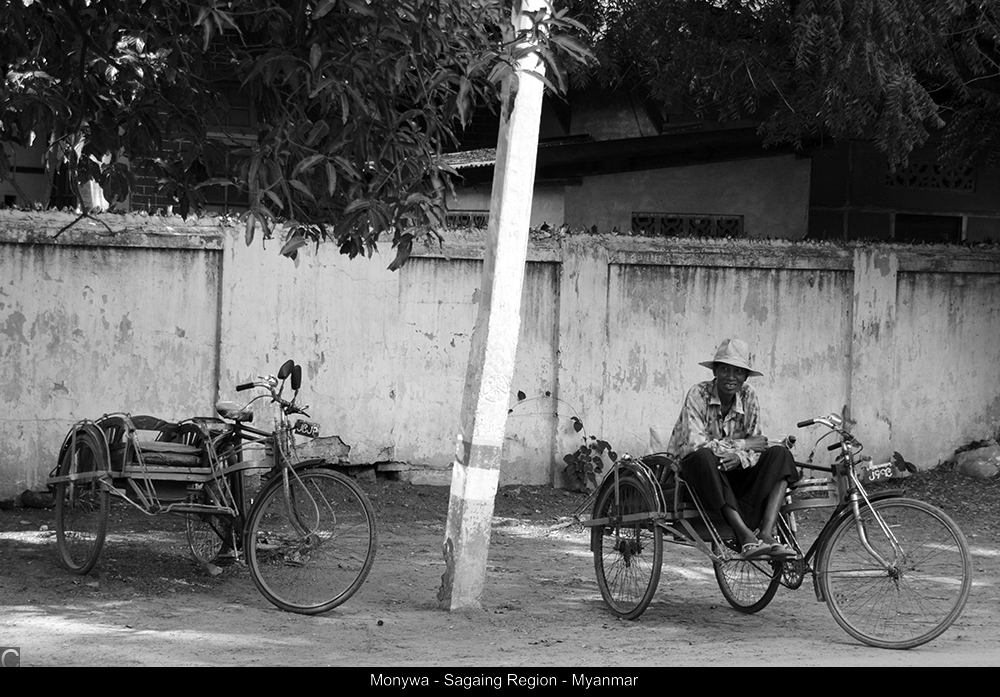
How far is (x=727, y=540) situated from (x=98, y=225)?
17.1 feet

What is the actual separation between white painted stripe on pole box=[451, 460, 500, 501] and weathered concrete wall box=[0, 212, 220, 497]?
3288 mm

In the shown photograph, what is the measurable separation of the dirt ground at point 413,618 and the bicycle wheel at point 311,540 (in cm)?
14

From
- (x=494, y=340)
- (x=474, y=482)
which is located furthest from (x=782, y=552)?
(x=494, y=340)

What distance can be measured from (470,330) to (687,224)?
4173 mm

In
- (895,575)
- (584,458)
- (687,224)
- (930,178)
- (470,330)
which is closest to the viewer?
(895,575)

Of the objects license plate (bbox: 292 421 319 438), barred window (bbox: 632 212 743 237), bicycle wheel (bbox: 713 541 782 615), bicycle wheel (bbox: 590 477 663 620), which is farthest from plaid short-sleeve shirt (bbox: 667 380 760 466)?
barred window (bbox: 632 212 743 237)

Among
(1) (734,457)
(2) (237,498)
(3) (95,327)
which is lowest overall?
(2) (237,498)

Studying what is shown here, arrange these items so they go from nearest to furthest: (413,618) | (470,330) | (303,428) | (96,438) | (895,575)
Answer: (895,575) < (413,618) < (303,428) < (96,438) < (470,330)

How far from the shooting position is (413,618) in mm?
6156

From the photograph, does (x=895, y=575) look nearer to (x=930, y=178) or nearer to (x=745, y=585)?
(x=745, y=585)

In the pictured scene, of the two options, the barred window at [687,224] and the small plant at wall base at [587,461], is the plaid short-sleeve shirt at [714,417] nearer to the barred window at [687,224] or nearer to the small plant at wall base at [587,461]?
the small plant at wall base at [587,461]

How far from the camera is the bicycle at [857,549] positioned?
18.4ft

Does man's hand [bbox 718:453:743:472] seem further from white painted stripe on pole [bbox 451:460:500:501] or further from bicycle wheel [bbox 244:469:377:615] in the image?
bicycle wheel [bbox 244:469:377:615]
